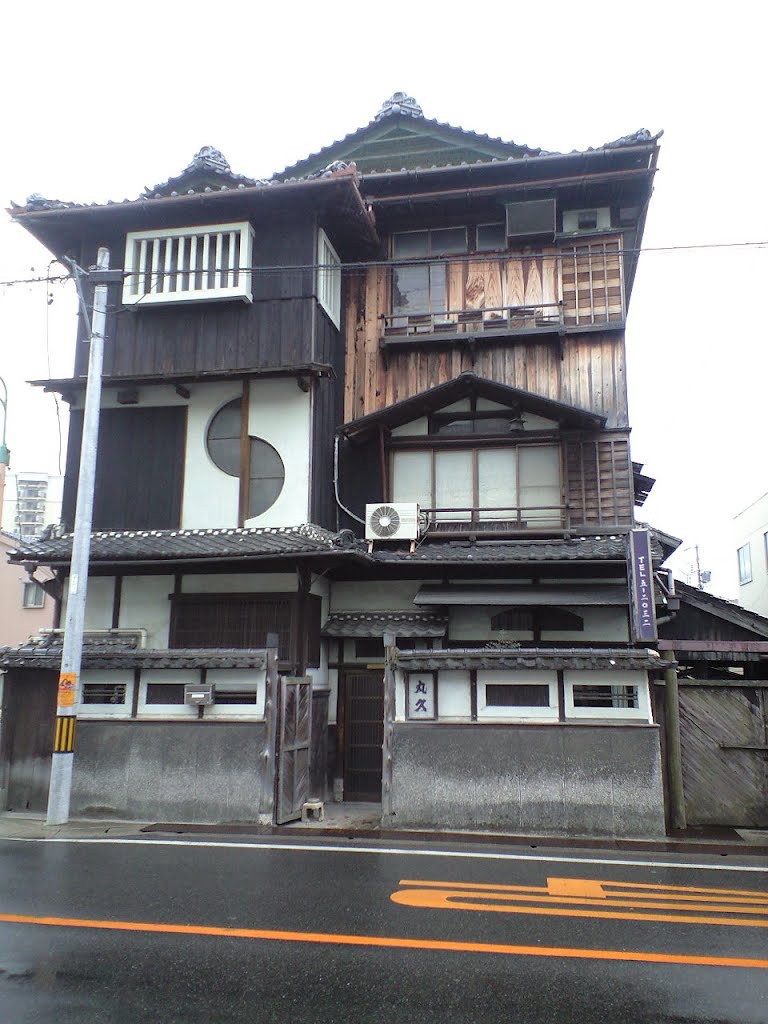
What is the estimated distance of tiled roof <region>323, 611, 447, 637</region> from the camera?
15461 mm

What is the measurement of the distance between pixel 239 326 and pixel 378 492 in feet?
15.2

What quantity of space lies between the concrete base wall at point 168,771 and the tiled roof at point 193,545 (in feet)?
9.67

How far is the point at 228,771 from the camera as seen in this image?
42.3 ft

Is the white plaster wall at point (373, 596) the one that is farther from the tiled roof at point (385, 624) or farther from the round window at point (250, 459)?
the round window at point (250, 459)

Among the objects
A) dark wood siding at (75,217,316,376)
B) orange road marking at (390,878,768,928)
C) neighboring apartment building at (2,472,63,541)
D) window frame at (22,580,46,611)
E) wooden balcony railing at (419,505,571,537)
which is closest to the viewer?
orange road marking at (390,878,768,928)

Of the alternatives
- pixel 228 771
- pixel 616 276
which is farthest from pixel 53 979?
pixel 616 276

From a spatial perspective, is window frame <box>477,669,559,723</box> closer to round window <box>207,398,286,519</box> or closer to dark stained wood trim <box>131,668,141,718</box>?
round window <box>207,398,286,519</box>

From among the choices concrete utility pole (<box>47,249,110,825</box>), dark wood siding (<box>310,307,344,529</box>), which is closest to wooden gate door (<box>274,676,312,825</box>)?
concrete utility pole (<box>47,249,110,825</box>)

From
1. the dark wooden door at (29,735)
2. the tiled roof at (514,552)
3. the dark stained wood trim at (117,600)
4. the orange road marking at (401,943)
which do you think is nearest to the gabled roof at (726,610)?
the tiled roof at (514,552)

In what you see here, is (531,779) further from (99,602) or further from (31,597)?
(31,597)

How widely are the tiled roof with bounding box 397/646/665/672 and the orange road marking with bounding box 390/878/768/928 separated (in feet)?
13.3

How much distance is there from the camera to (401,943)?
21.8ft

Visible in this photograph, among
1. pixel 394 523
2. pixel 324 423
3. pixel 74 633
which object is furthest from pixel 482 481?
pixel 74 633

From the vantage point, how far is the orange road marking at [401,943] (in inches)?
249
